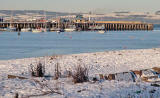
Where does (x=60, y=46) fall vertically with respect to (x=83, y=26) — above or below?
above

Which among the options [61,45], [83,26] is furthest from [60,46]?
[83,26]

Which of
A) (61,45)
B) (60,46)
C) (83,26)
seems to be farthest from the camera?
(83,26)

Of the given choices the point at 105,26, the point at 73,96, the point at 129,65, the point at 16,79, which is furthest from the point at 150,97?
the point at 105,26

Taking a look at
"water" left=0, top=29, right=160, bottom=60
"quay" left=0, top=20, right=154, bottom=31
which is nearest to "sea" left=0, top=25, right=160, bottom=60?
"water" left=0, top=29, right=160, bottom=60

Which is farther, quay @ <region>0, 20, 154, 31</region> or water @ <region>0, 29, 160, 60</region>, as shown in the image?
quay @ <region>0, 20, 154, 31</region>

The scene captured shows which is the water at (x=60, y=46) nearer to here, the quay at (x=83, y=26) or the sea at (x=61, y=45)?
the sea at (x=61, y=45)

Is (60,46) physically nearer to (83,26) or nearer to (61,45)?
(61,45)

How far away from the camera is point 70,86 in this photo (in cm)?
1131

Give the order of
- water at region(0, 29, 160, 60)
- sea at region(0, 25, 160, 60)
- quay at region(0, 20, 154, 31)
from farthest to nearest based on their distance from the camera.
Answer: quay at region(0, 20, 154, 31) < water at region(0, 29, 160, 60) < sea at region(0, 25, 160, 60)

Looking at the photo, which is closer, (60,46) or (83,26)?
A: (60,46)

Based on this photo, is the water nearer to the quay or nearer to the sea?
the sea

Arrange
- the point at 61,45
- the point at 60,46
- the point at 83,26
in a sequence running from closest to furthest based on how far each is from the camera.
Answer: the point at 60,46, the point at 61,45, the point at 83,26

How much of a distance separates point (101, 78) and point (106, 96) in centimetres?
268

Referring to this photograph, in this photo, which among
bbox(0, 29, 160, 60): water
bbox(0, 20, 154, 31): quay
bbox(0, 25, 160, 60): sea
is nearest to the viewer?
bbox(0, 25, 160, 60): sea
